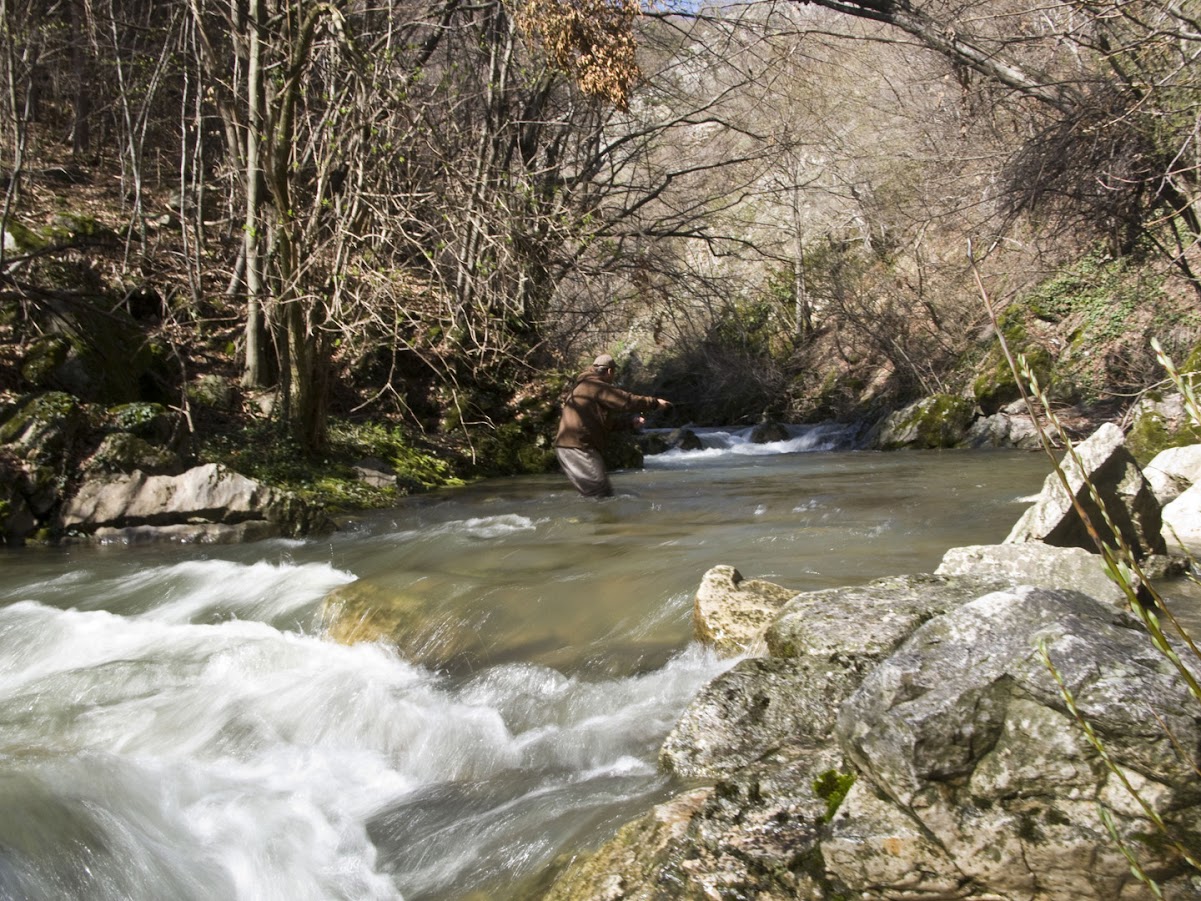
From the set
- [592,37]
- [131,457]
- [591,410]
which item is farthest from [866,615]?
[131,457]

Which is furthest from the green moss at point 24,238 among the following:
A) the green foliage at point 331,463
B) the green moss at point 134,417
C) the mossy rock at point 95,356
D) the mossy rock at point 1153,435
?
the mossy rock at point 1153,435

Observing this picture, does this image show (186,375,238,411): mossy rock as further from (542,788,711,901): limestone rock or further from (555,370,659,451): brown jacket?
(542,788,711,901): limestone rock

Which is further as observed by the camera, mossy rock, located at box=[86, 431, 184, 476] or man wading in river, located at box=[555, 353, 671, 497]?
man wading in river, located at box=[555, 353, 671, 497]

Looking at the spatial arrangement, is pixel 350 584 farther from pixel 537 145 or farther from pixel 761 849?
pixel 537 145

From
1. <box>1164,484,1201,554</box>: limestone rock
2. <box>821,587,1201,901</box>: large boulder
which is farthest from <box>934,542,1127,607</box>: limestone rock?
<box>1164,484,1201,554</box>: limestone rock

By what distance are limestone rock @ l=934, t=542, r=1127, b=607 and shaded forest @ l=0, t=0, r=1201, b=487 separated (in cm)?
394

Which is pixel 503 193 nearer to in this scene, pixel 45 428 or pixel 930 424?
pixel 45 428

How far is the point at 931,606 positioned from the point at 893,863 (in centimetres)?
147

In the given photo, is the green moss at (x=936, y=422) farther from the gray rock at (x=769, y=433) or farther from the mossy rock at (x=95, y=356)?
the mossy rock at (x=95, y=356)

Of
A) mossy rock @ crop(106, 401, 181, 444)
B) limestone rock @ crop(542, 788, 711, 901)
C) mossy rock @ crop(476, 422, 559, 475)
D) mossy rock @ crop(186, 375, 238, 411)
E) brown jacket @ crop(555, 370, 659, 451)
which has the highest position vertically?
mossy rock @ crop(186, 375, 238, 411)

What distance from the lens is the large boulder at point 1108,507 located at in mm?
6090

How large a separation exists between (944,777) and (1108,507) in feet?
12.7

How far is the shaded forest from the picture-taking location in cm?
1031

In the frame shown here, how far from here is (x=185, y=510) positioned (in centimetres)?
971
